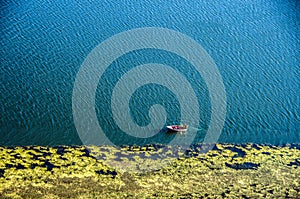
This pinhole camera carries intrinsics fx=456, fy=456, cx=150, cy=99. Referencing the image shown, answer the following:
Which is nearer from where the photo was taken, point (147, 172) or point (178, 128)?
point (147, 172)

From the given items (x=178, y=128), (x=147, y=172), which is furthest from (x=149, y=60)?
(x=147, y=172)

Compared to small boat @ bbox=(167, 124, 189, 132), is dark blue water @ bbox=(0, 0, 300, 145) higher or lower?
higher

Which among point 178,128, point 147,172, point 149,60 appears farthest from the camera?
point 149,60

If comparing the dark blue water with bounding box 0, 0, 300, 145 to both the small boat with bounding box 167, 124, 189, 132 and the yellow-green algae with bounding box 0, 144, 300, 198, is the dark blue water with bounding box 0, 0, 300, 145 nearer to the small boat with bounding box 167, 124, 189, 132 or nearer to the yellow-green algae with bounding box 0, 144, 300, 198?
the small boat with bounding box 167, 124, 189, 132

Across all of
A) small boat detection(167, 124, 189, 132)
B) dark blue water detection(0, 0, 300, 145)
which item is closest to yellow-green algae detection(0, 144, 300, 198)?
dark blue water detection(0, 0, 300, 145)

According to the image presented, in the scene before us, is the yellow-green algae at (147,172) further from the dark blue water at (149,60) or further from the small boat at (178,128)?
the small boat at (178,128)

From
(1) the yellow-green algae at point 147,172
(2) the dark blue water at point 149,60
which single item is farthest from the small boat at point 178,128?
(1) the yellow-green algae at point 147,172

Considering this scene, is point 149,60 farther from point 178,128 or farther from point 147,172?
point 147,172
